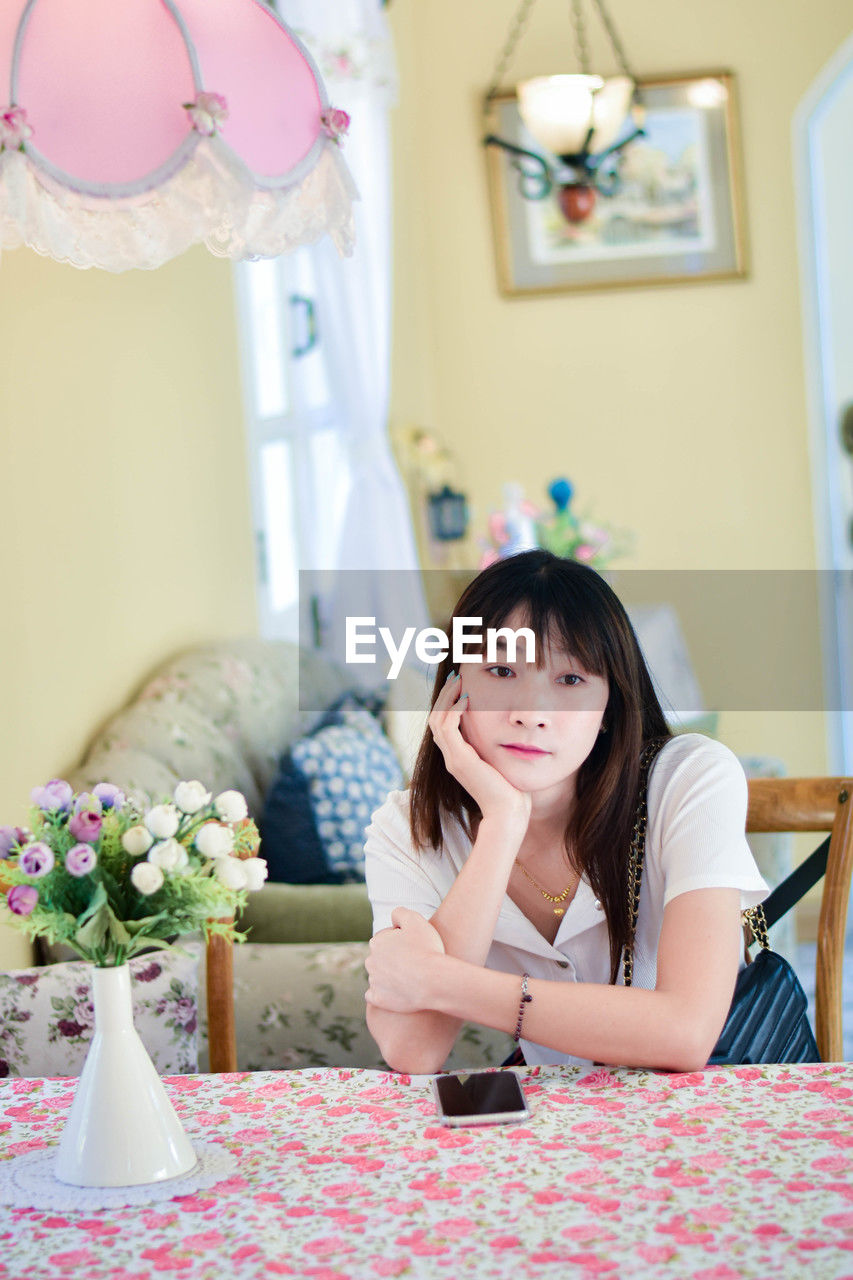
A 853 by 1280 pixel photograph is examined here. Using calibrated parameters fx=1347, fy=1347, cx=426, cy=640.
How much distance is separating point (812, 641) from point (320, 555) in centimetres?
189

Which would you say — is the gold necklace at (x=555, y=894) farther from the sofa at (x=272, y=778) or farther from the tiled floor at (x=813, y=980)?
the tiled floor at (x=813, y=980)

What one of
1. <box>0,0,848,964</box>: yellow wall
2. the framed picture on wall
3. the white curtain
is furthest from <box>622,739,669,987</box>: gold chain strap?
the framed picture on wall

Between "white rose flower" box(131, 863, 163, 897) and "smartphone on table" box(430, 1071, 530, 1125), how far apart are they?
1.11 ft

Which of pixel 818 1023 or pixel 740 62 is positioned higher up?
pixel 740 62

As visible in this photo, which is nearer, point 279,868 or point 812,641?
point 279,868

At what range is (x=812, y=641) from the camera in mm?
4680

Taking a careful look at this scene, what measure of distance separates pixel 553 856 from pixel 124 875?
2.10 ft

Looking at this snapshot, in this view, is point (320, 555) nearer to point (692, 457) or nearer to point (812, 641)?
point (692, 457)

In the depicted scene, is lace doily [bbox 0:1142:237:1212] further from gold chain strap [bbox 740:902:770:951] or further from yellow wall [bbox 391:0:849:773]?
yellow wall [bbox 391:0:849:773]

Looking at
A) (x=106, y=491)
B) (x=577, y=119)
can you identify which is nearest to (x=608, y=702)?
(x=106, y=491)

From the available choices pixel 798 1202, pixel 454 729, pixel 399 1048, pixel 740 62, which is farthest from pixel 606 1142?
pixel 740 62

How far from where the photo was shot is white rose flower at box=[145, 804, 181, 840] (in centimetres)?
108

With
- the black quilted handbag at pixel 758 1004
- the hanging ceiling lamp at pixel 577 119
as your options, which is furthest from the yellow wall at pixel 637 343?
the black quilted handbag at pixel 758 1004

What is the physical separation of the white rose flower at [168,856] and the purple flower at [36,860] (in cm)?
8
